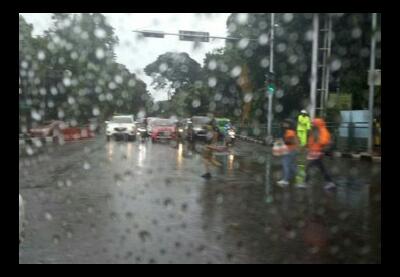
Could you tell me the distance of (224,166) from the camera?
614 inches

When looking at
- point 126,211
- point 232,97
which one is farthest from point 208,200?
point 232,97

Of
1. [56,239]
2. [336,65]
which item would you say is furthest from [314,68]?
[56,239]

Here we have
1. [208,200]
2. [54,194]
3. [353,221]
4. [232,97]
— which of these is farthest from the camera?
[232,97]

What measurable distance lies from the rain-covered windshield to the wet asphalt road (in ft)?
0.08

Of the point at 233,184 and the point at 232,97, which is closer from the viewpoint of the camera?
the point at 233,184

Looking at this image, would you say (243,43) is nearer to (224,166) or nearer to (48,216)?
(224,166)

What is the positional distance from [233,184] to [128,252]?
591 centimetres

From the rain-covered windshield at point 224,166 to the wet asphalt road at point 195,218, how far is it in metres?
0.02

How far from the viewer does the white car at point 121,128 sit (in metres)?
30.6

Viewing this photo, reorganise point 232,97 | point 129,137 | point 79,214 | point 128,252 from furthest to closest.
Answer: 1. point 232,97
2. point 129,137
3. point 79,214
4. point 128,252

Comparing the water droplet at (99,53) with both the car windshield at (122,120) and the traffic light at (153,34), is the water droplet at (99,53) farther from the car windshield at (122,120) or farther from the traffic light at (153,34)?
the traffic light at (153,34)
